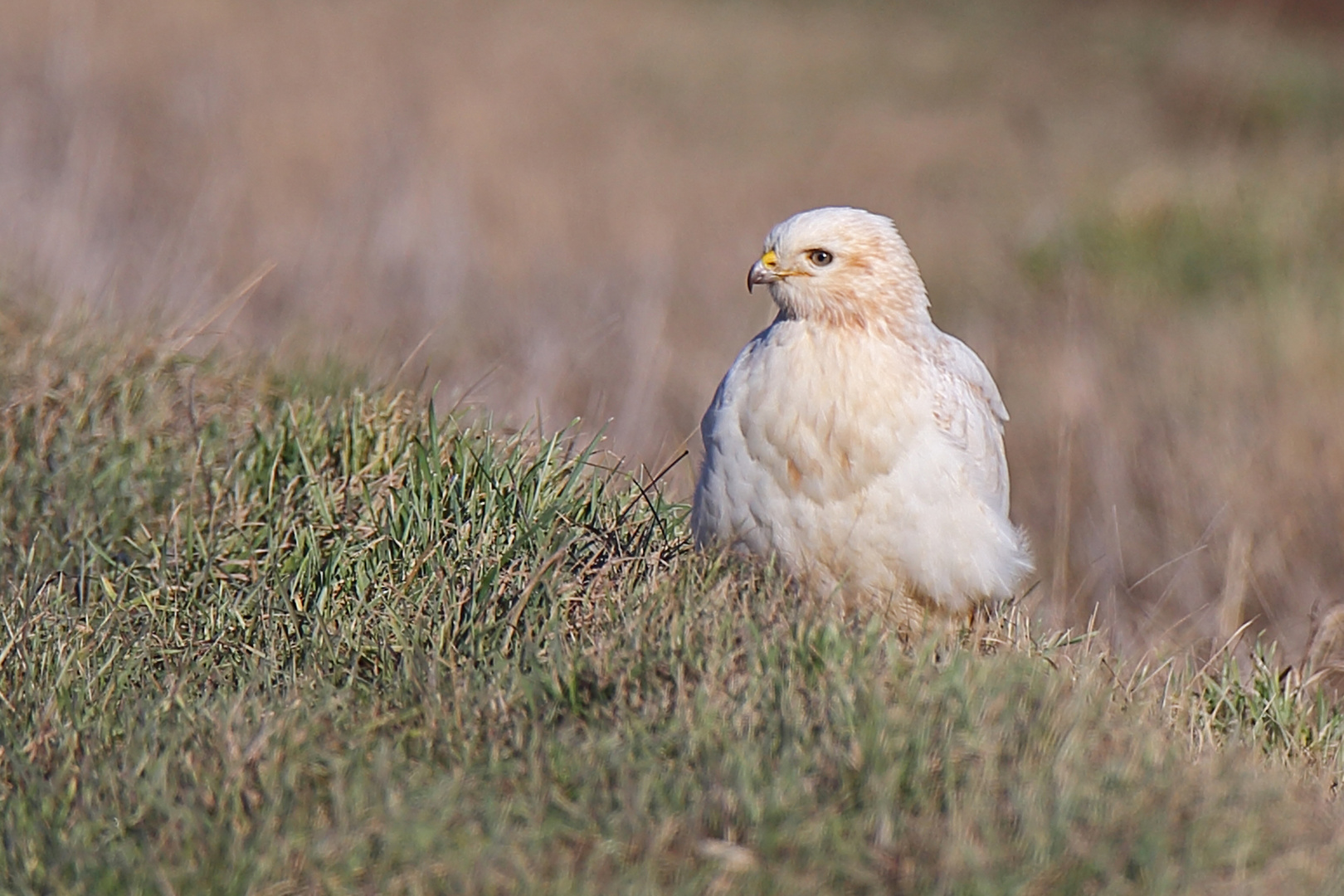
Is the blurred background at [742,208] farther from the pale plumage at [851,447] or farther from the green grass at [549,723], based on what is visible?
Answer: the green grass at [549,723]

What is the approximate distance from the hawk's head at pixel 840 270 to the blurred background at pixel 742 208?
87 cm

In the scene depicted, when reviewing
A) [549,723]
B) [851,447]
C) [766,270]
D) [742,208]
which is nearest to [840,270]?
[766,270]

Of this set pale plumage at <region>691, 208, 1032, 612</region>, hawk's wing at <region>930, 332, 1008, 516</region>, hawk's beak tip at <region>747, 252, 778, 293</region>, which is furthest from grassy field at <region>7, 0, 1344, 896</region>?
hawk's beak tip at <region>747, 252, 778, 293</region>

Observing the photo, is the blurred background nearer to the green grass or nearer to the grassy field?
the grassy field

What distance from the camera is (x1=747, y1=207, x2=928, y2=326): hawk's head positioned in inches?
151

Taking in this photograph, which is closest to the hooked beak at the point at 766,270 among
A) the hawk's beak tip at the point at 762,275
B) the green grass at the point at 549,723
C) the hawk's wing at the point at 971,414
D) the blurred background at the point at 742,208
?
the hawk's beak tip at the point at 762,275

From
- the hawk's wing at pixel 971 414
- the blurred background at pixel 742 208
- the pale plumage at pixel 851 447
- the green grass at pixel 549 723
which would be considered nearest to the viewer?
the green grass at pixel 549 723

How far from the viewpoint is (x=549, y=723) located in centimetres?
289

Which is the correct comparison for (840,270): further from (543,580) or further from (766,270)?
(543,580)

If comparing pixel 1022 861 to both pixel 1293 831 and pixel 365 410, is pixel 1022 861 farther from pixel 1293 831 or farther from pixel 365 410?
pixel 365 410

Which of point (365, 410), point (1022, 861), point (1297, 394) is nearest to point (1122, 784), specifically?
point (1022, 861)

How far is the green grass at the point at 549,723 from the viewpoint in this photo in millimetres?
2473

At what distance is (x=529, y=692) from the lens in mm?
2930

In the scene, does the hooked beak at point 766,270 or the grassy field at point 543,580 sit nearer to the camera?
the grassy field at point 543,580
